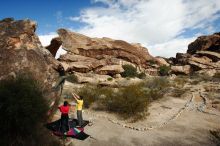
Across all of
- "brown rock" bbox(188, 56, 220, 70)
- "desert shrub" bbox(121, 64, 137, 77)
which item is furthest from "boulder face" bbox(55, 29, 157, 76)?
"brown rock" bbox(188, 56, 220, 70)

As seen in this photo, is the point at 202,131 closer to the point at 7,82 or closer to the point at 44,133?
the point at 44,133

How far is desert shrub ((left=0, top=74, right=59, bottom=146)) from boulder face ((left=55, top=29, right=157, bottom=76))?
27330 millimetres

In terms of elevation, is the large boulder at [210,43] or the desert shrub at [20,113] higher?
the large boulder at [210,43]

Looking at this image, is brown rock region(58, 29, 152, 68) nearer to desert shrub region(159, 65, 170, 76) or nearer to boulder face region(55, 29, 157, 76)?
boulder face region(55, 29, 157, 76)

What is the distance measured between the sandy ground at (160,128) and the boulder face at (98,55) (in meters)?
22.1

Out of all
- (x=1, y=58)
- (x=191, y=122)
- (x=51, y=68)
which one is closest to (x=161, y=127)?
(x=191, y=122)

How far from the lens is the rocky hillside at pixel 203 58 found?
142 ft

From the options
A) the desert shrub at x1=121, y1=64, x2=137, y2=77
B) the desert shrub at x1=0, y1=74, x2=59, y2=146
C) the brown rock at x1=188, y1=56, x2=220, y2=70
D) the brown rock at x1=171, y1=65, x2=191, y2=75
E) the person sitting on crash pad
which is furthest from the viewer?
the brown rock at x1=188, y1=56, x2=220, y2=70

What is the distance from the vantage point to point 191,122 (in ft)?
40.0

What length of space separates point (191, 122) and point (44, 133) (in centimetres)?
763

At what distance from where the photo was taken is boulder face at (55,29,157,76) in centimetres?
3722

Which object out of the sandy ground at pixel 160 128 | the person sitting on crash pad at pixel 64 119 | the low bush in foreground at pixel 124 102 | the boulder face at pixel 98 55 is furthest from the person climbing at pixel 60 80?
the boulder face at pixel 98 55

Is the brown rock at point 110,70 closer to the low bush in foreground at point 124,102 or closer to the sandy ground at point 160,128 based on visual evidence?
the low bush in foreground at point 124,102

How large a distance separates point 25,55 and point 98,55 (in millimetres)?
32712
